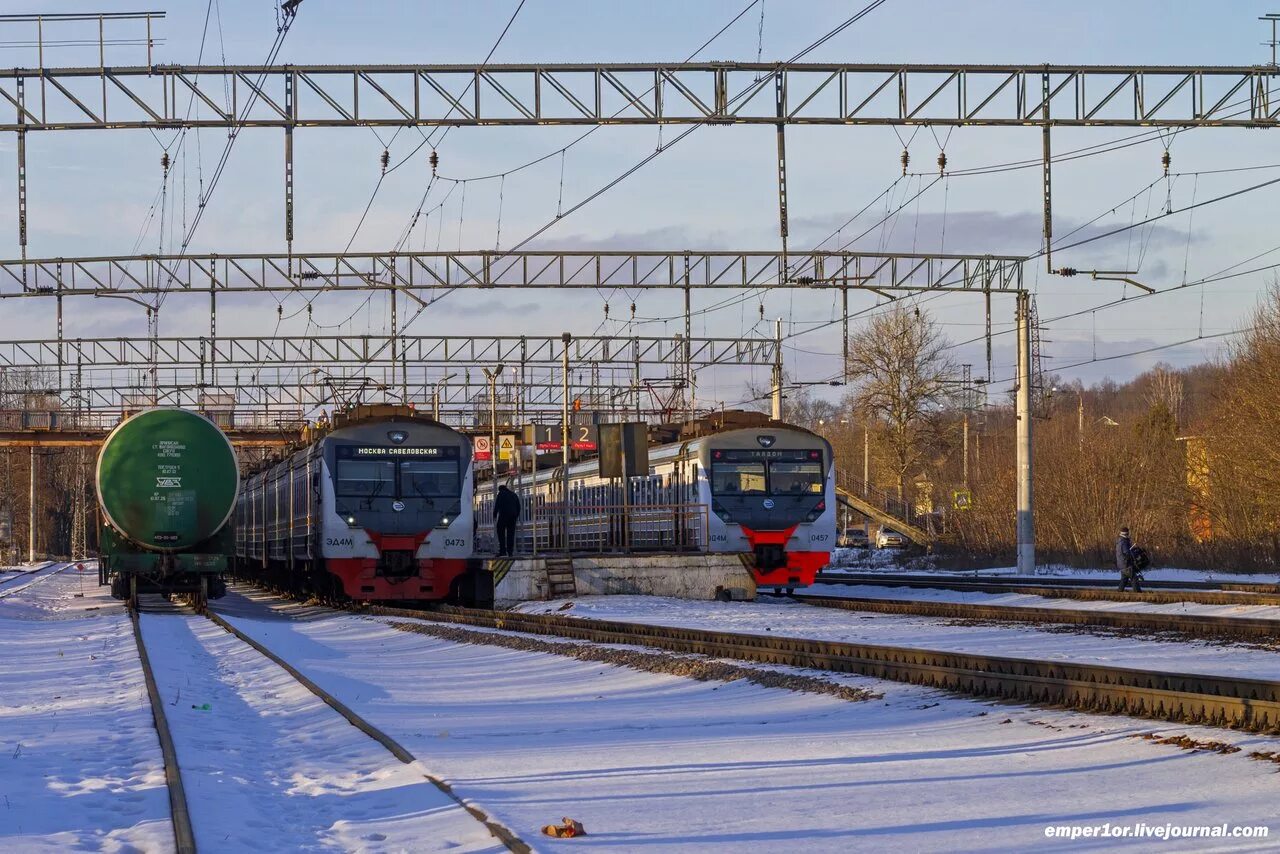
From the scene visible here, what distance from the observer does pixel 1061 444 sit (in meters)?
46.6

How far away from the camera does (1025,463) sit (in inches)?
1356

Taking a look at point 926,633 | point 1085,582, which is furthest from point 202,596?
point 1085,582

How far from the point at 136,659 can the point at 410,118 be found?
8923 mm

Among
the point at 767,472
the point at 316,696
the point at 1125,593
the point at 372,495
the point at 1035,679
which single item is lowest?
the point at 316,696

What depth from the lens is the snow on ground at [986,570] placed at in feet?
110

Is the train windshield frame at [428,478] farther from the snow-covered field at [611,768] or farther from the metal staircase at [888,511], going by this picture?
the metal staircase at [888,511]

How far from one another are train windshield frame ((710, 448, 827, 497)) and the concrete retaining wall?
1488 millimetres

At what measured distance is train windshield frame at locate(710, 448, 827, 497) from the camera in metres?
30.6

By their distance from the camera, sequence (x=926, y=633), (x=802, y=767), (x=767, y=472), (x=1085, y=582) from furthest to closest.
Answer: (x=1085, y=582) → (x=767, y=472) → (x=926, y=633) → (x=802, y=767)

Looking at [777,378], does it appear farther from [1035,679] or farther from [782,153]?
[1035,679]

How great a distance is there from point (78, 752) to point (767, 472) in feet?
69.0

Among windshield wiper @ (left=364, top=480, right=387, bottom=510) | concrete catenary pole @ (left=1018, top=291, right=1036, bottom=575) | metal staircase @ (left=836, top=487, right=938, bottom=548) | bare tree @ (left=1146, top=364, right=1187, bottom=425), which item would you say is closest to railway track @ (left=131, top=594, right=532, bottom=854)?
windshield wiper @ (left=364, top=480, right=387, bottom=510)

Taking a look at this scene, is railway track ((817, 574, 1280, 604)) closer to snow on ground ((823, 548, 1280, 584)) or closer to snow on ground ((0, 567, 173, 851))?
snow on ground ((823, 548, 1280, 584))

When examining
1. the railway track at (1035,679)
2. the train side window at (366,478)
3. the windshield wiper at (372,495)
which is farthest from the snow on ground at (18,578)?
the railway track at (1035,679)
